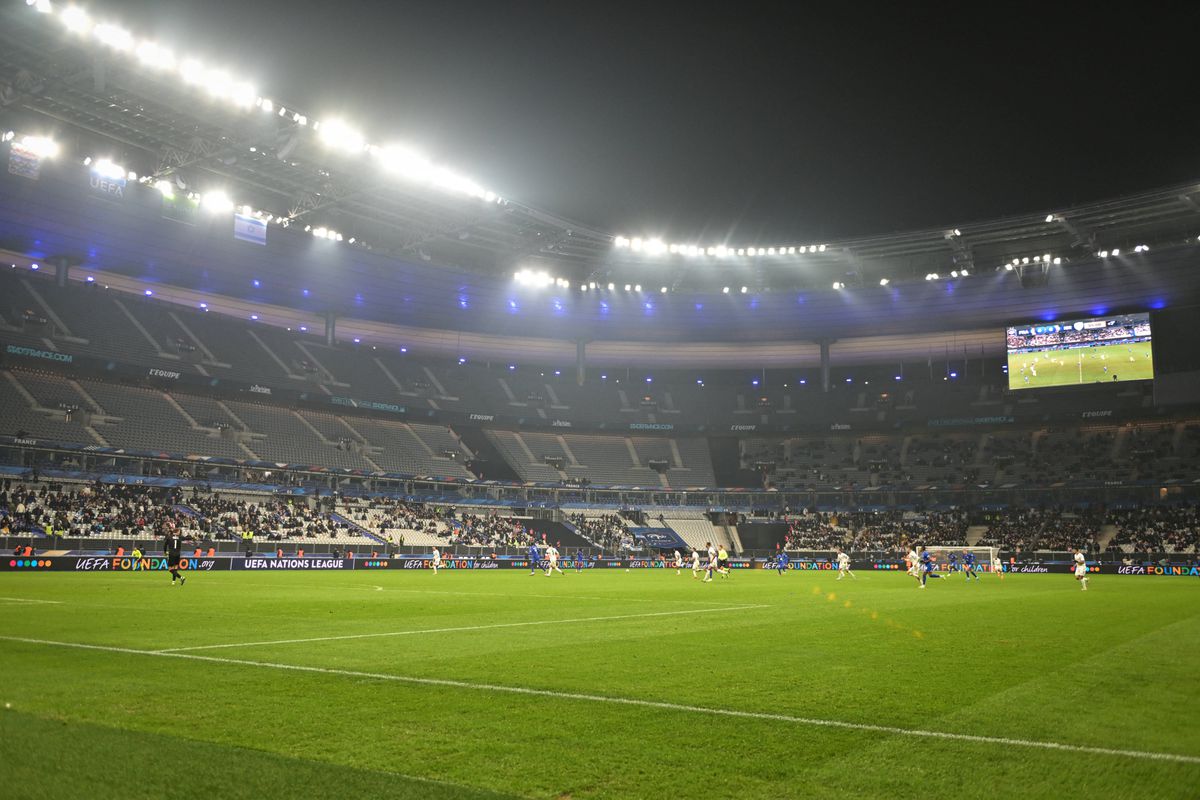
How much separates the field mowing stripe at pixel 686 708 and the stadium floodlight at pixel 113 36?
126ft

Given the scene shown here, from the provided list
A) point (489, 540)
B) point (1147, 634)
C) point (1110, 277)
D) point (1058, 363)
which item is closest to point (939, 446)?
point (1058, 363)

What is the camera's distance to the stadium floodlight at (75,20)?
130 ft

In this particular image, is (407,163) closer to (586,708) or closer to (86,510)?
(86,510)

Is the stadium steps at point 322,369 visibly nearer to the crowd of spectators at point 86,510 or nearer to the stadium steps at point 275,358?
the stadium steps at point 275,358

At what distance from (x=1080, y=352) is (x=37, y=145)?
76.1 meters

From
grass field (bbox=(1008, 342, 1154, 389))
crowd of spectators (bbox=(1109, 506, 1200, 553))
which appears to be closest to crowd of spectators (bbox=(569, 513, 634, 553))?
grass field (bbox=(1008, 342, 1154, 389))

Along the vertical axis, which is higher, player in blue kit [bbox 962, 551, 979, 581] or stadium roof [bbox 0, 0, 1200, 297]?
stadium roof [bbox 0, 0, 1200, 297]

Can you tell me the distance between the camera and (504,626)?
17266mm

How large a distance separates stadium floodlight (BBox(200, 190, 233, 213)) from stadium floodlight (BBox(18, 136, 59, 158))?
948cm

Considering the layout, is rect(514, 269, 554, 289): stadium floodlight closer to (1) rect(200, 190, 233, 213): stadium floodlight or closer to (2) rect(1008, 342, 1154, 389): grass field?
(1) rect(200, 190, 233, 213): stadium floodlight

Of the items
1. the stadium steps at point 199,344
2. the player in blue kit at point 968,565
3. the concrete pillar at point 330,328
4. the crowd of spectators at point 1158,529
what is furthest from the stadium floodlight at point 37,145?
the crowd of spectators at point 1158,529

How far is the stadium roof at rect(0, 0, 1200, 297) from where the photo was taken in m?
43.8

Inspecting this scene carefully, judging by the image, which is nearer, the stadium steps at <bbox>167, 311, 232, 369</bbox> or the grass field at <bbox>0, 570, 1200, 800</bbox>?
the grass field at <bbox>0, 570, 1200, 800</bbox>

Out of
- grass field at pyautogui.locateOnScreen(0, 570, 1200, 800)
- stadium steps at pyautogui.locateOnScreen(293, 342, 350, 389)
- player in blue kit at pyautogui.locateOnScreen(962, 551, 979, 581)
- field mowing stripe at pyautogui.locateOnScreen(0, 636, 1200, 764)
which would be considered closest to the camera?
grass field at pyautogui.locateOnScreen(0, 570, 1200, 800)
